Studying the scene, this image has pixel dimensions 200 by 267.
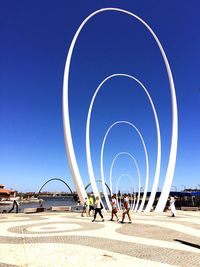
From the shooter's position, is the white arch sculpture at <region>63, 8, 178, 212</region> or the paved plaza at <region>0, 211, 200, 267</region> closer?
the paved plaza at <region>0, 211, 200, 267</region>

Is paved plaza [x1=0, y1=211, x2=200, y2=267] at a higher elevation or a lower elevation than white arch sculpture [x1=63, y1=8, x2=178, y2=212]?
lower

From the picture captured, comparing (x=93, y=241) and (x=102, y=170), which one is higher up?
(x=102, y=170)

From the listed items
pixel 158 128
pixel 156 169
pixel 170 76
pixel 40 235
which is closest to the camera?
pixel 40 235

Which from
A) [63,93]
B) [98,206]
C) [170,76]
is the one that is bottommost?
[98,206]

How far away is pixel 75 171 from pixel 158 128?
1864 cm

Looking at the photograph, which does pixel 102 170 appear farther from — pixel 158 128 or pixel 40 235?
pixel 40 235

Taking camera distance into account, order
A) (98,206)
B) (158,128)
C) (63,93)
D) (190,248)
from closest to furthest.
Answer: (190,248) → (98,206) → (63,93) → (158,128)

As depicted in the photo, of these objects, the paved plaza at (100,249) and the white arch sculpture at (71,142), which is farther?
the white arch sculpture at (71,142)

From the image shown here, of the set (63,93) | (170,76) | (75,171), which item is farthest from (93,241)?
(170,76)

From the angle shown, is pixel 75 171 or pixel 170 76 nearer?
pixel 75 171

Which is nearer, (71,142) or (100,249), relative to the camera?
(100,249)

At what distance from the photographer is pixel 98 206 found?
18.6m

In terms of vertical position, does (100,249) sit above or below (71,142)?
below

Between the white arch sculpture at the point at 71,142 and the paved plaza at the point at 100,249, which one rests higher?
the white arch sculpture at the point at 71,142
